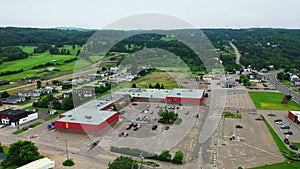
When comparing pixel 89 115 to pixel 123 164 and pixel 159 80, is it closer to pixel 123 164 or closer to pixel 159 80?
pixel 123 164

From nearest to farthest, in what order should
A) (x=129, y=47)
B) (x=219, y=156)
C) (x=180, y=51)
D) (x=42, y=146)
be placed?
(x=219, y=156) < (x=42, y=146) < (x=180, y=51) < (x=129, y=47)

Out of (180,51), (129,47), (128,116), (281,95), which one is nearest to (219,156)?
(128,116)

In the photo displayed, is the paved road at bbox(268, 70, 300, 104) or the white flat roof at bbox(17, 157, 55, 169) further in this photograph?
the paved road at bbox(268, 70, 300, 104)

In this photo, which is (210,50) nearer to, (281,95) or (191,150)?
(281,95)

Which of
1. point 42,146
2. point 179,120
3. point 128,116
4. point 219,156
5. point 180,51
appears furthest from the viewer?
point 180,51

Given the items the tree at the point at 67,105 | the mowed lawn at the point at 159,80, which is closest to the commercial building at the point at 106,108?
the tree at the point at 67,105

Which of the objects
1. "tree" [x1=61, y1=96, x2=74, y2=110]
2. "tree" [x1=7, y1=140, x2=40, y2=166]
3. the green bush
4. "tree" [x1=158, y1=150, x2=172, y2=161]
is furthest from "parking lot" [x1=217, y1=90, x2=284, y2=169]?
"tree" [x1=61, y1=96, x2=74, y2=110]

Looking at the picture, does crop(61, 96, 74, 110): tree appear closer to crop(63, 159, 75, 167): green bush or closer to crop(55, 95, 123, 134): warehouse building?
crop(55, 95, 123, 134): warehouse building
